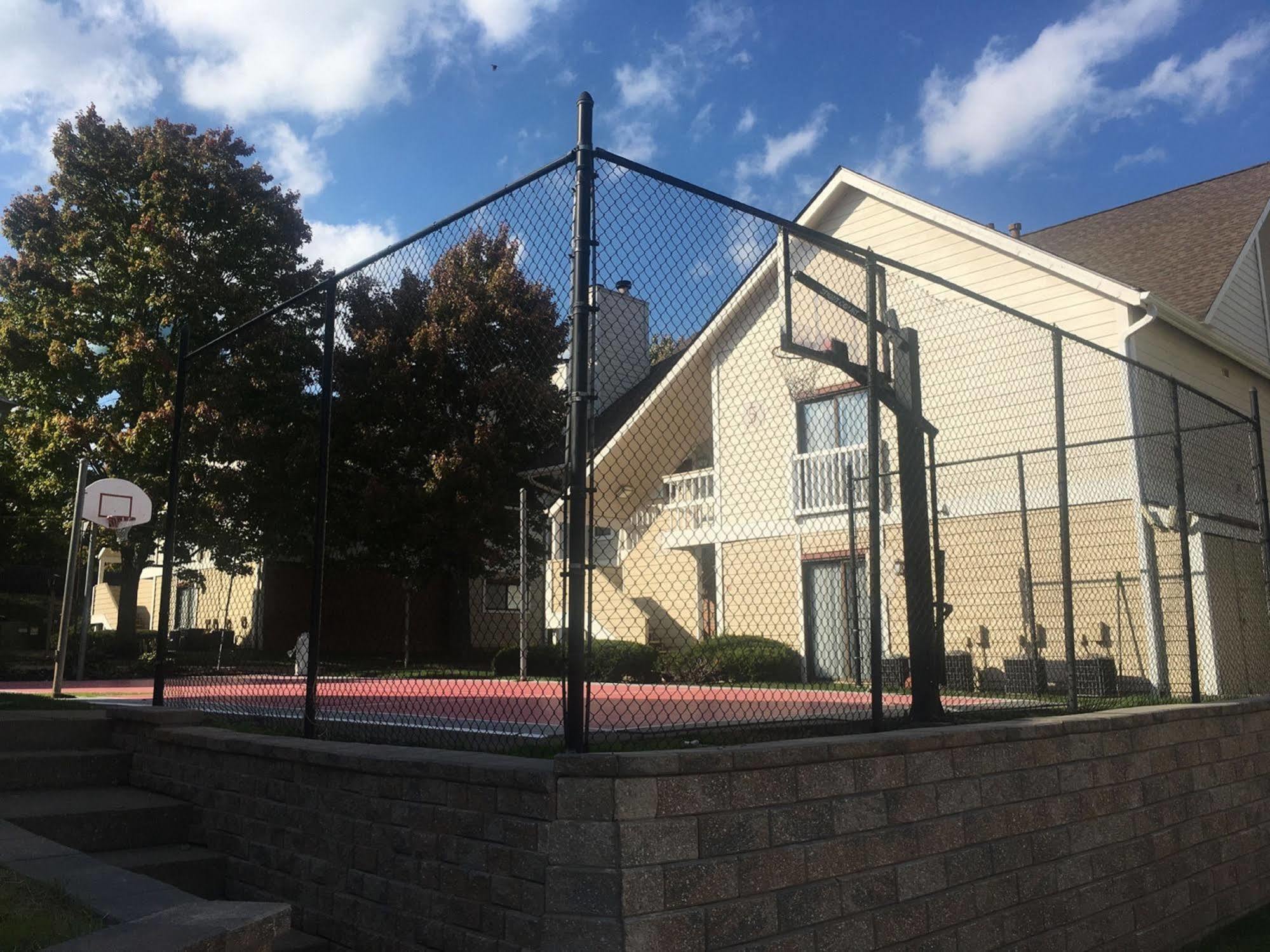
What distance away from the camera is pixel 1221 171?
54.7ft

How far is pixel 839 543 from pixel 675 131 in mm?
5438

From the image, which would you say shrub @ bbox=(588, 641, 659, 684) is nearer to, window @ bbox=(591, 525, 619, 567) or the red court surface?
the red court surface

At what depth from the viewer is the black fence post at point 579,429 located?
3.09 meters

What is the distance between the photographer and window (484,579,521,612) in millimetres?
5020

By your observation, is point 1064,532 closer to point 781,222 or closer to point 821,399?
point 821,399

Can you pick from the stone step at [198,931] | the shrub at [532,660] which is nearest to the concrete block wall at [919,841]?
the stone step at [198,931]

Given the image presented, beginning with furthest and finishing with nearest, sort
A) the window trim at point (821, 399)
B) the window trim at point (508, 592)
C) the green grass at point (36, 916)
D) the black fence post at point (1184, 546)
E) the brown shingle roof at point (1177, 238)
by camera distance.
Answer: the brown shingle roof at point (1177, 238) < the black fence post at point (1184, 546) < the window trim at point (821, 399) < the window trim at point (508, 592) < the green grass at point (36, 916)

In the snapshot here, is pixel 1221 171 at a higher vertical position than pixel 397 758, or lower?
higher

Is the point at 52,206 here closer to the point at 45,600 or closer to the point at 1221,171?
the point at 45,600

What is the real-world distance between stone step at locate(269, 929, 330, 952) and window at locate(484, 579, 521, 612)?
1.75 meters

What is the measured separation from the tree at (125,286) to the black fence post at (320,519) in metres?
13.7

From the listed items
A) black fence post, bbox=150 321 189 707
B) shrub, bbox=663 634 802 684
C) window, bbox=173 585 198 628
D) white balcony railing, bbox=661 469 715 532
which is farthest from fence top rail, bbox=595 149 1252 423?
window, bbox=173 585 198 628

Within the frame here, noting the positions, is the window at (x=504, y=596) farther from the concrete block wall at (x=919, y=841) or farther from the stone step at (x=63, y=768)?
the stone step at (x=63, y=768)

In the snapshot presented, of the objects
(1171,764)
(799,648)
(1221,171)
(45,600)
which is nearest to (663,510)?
(1171,764)
